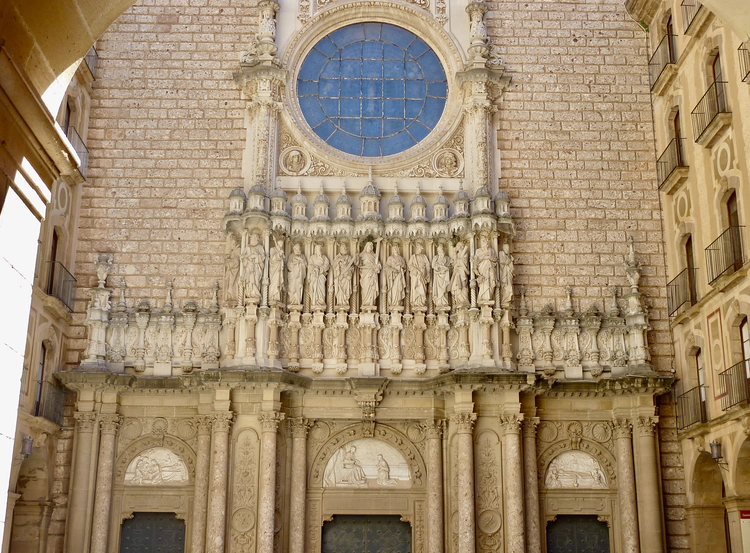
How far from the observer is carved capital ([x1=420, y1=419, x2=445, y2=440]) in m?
18.7

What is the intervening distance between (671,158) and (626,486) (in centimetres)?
674

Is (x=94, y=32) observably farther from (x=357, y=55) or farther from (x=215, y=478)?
(x=357, y=55)

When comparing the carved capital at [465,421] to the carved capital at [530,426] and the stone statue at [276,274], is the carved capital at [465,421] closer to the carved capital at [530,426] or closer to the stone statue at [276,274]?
the carved capital at [530,426]

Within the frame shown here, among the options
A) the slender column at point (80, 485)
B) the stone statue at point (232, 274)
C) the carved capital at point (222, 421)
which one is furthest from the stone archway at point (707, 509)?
the slender column at point (80, 485)

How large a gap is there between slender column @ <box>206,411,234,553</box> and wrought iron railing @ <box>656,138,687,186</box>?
10182 millimetres

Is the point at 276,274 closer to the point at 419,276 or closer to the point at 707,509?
the point at 419,276

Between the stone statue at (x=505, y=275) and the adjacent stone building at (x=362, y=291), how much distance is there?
0.04m

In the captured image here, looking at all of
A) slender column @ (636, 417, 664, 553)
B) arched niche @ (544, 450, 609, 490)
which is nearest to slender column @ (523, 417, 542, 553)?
arched niche @ (544, 450, 609, 490)

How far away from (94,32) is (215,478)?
11.9 metres

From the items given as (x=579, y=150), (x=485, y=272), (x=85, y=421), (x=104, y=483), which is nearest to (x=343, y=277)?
(x=485, y=272)

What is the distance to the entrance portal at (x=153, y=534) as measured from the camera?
60.2ft

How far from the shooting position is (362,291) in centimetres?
1930

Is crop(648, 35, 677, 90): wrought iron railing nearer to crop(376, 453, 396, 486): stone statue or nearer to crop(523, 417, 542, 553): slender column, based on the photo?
crop(523, 417, 542, 553): slender column

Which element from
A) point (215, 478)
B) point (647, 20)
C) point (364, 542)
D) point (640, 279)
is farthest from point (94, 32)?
point (647, 20)
